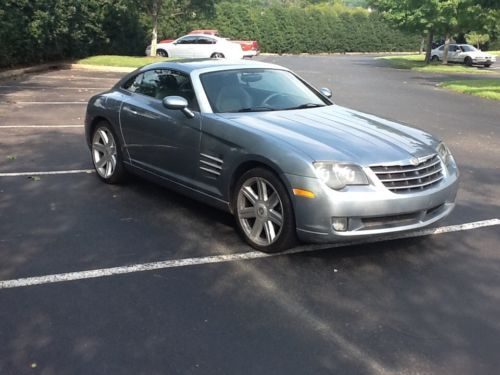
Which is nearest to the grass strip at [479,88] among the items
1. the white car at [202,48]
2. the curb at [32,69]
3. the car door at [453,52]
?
the white car at [202,48]

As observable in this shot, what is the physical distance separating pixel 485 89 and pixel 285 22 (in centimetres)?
3708

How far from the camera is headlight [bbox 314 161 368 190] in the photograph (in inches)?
169

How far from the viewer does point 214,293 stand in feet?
13.0

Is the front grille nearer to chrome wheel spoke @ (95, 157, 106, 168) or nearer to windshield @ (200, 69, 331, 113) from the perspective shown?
windshield @ (200, 69, 331, 113)

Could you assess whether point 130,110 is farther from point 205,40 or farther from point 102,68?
point 205,40

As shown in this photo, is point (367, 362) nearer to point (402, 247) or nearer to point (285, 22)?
point (402, 247)

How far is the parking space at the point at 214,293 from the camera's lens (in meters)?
3.21

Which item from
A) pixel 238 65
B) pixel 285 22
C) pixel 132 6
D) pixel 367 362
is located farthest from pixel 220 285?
pixel 285 22

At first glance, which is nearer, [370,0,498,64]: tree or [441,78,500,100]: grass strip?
[441,78,500,100]: grass strip

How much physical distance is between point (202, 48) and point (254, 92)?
86.0 ft

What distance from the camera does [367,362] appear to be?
125 inches

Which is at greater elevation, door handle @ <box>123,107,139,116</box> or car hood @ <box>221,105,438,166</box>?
car hood @ <box>221,105,438,166</box>

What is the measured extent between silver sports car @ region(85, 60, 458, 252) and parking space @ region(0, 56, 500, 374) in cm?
34

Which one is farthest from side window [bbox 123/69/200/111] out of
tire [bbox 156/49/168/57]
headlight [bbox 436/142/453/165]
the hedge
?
tire [bbox 156/49/168/57]
